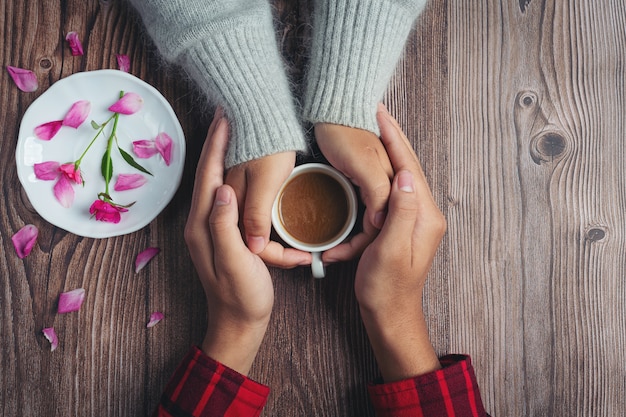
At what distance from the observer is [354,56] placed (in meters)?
0.82

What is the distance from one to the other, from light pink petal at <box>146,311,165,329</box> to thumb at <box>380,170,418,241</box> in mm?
439

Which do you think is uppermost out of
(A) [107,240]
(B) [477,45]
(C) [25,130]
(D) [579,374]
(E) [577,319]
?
(B) [477,45]

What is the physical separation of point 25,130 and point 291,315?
59 cm

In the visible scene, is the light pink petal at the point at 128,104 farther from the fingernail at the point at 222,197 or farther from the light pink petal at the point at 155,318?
the light pink petal at the point at 155,318

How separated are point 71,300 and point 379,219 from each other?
1.93ft

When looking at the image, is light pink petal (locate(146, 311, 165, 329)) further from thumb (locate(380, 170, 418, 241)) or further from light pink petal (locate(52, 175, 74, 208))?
thumb (locate(380, 170, 418, 241))

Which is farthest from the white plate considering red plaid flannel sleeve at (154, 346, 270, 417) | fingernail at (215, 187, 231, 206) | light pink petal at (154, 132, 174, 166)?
red plaid flannel sleeve at (154, 346, 270, 417)

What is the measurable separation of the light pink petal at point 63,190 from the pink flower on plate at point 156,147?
0.44 feet

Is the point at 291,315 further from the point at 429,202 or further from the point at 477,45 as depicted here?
the point at 477,45

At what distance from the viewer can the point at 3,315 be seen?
0.89 m

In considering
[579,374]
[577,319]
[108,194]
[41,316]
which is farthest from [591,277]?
[41,316]

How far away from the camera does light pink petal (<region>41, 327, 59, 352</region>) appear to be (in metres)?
0.88

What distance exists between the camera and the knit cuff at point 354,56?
0.81m

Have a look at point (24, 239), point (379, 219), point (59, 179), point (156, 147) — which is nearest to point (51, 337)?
point (24, 239)
